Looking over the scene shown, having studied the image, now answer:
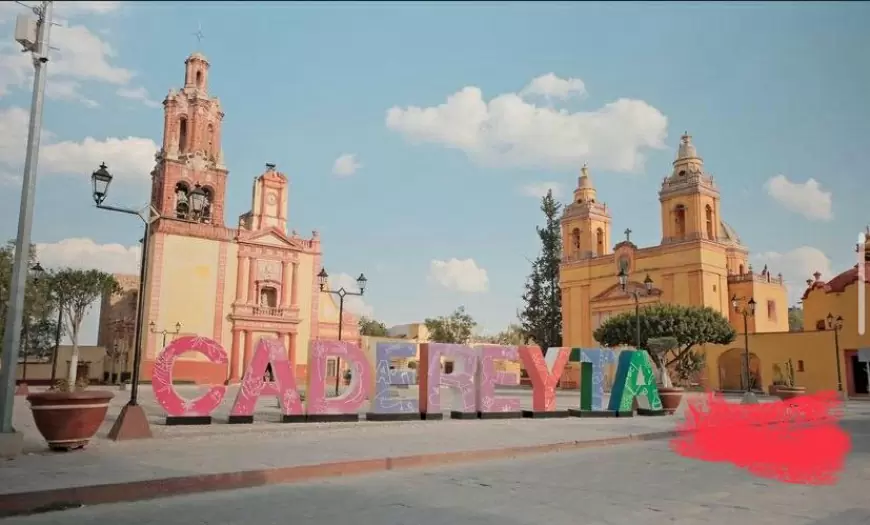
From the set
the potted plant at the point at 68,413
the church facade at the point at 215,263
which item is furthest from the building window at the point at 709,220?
the potted plant at the point at 68,413

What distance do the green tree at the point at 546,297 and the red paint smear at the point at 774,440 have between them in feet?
112

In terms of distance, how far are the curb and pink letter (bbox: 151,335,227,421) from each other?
5.73 meters

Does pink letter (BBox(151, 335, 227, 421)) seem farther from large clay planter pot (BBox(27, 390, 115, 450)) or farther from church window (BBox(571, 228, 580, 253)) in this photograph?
church window (BBox(571, 228, 580, 253))

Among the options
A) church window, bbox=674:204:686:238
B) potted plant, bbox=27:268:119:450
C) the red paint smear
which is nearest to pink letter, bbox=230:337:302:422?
potted plant, bbox=27:268:119:450

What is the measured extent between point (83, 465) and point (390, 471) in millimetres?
4167

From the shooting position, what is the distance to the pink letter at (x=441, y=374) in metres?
17.2

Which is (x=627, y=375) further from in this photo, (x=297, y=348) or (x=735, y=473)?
(x=297, y=348)

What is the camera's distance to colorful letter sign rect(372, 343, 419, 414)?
16.7 m

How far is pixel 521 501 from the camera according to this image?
24.0 feet

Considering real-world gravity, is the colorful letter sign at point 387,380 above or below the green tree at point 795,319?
below

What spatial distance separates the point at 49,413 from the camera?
386 inches

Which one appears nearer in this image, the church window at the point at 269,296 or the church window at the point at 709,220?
the church window at the point at 709,220

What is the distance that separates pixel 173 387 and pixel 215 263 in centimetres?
3213

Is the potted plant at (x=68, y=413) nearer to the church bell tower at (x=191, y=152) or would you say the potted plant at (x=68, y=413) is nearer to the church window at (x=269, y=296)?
the church bell tower at (x=191, y=152)
